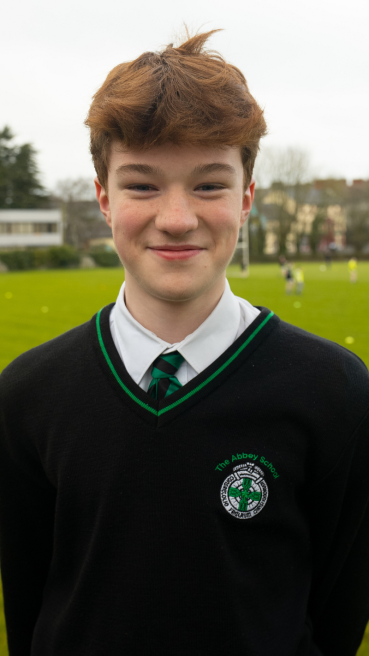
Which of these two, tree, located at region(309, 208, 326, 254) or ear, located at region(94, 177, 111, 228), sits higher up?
ear, located at region(94, 177, 111, 228)

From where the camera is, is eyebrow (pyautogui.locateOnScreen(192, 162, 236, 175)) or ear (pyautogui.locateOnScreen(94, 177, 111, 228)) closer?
eyebrow (pyautogui.locateOnScreen(192, 162, 236, 175))

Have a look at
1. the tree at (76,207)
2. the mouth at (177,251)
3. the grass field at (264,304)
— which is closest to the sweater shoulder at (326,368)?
the mouth at (177,251)

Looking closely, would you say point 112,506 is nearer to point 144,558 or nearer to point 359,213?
point 144,558

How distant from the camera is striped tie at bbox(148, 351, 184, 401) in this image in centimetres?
175

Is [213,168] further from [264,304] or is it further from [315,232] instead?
[315,232]

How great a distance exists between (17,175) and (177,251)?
7593 cm

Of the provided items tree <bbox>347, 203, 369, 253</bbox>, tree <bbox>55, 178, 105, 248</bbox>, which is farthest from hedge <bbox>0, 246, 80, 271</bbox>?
tree <bbox>347, 203, 369, 253</bbox>

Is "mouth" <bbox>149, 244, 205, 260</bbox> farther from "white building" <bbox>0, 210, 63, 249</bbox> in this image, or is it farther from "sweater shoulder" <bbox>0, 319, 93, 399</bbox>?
"white building" <bbox>0, 210, 63, 249</bbox>

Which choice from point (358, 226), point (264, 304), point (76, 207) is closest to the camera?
point (264, 304)

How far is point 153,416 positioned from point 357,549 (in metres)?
0.89

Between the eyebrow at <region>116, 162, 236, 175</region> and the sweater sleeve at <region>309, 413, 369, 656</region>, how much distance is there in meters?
0.90

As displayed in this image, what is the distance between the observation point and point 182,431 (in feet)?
5.54

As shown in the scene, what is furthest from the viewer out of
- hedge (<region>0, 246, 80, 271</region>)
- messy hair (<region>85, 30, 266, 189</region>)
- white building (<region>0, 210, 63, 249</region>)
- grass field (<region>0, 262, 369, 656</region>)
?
white building (<region>0, 210, 63, 249</region>)

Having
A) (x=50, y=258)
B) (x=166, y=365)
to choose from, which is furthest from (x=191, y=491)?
(x=50, y=258)
